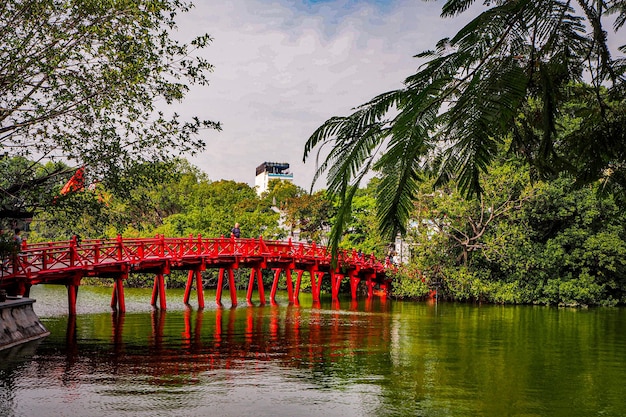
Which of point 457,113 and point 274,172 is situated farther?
point 274,172

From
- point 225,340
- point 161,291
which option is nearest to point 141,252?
point 161,291

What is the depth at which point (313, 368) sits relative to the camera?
43.0 ft

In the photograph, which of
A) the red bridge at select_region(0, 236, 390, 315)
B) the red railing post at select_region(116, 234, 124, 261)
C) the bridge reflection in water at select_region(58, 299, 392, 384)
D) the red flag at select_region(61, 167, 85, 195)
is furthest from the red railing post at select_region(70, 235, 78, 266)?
the red flag at select_region(61, 167, 85, 195)

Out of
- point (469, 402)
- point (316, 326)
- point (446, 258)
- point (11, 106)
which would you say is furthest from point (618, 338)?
point (11, 106)

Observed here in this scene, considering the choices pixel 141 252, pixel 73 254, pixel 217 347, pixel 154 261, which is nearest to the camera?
pixel 217 347

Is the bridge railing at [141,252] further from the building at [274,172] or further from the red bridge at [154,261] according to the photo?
the building at [274,172]

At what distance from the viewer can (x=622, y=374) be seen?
1312cm

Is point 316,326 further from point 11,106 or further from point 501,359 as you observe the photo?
point 11,106

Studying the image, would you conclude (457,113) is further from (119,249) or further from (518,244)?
(518,244)

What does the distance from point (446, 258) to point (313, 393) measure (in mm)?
24962

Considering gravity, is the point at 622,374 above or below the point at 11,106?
below

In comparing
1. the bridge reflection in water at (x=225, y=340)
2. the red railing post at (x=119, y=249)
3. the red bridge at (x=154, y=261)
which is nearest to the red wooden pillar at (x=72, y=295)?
the red bridge at (x=154, y=261)

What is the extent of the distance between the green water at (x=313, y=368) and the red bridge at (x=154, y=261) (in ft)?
5.58

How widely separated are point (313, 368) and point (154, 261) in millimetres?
14336
